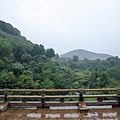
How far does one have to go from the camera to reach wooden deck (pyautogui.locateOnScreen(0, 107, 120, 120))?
4621 mm

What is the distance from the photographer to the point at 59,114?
16.4 feet

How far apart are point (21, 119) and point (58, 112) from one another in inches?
42.1

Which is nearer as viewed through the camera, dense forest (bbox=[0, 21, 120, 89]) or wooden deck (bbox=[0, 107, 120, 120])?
wooden deck (bbox=[0, 107, 120, 120])

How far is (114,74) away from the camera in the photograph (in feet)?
129

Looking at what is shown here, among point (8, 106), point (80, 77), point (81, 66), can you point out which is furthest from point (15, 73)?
point (81, 66)

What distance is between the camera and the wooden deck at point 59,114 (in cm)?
462

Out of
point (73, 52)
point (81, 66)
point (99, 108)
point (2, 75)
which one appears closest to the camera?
point (99, 108)

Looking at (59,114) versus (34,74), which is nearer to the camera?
(59,114)

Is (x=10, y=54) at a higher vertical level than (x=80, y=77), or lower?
higher

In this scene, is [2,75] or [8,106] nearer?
[8,106]

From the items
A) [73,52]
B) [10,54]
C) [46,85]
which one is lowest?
[46,85]

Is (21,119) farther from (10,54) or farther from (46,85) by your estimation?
(10,54)

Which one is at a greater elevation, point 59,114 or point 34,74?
point 34,74

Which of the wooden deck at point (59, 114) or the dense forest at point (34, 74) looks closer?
the wooden deck at point (59, 114)
